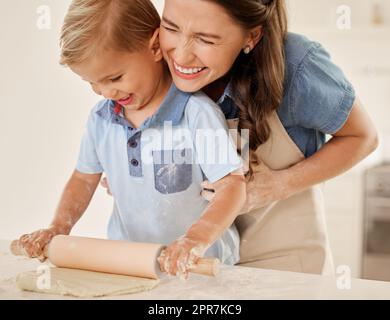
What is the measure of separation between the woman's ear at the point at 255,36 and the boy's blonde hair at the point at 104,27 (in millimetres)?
136

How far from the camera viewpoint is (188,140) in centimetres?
81

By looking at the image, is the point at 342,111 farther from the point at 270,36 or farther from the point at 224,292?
the point at 224,292

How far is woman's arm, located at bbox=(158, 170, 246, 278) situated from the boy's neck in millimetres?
144

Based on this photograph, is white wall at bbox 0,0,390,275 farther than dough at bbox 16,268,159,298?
Yes

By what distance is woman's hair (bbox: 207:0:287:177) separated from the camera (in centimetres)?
79

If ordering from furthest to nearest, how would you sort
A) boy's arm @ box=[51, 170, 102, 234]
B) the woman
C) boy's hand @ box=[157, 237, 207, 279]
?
boy's arm @ box=[51, 170, 102, 234], the woman, boy's hand @ box=[157, 237, 207, 279]

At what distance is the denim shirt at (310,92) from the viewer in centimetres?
82

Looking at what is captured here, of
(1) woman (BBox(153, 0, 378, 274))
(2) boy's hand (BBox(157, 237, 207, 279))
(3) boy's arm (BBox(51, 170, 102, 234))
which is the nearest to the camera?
(2) boy's hand (BBox(157, 237, 207, 279))

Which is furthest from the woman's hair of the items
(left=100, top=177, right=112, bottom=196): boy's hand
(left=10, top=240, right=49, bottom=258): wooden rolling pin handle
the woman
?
(left=10, top=240, right=49, bottom=258): wooden rolling pin handle

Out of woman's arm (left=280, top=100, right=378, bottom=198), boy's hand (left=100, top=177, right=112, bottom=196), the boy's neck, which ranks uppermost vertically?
the boy's neck

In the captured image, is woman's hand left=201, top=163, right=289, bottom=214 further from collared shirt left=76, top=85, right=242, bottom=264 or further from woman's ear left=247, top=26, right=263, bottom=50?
woman's ear left=247, top=26, right=263, bottom=50

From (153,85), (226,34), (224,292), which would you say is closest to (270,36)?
(226,34)

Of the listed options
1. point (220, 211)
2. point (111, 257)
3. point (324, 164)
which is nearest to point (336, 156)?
point (324, 164)
